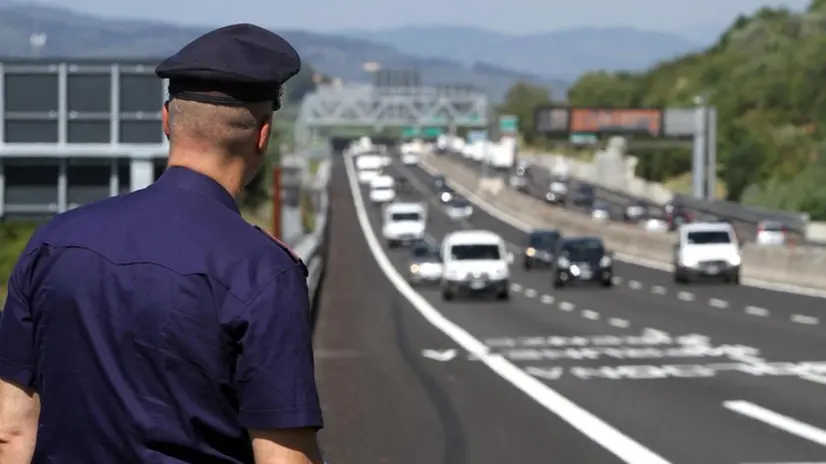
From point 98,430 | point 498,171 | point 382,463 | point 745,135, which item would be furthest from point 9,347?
point 498,171

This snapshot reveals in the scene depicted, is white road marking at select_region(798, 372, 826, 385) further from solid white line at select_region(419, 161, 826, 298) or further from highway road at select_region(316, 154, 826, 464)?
solid white line at select_region(419, 161, 826, 298)

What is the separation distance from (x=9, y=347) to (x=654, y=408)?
13.9 meters

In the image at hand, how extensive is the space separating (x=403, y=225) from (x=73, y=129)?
65206mm

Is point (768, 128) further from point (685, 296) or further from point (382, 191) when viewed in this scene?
point (685, 296)

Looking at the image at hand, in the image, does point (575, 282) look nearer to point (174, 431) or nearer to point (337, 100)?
point (174, 431)

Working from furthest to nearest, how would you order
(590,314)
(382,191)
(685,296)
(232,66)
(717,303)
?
1. (382,191)
2. (685,296)
3. (717,303)
4. (590,314)
5. (232,66)

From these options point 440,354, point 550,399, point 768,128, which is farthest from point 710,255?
point 768,128

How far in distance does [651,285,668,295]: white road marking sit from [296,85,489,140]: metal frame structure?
130768 mm

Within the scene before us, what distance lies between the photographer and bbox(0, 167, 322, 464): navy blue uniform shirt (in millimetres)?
3748

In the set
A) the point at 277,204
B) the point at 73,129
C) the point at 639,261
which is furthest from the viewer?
the point at 639,261

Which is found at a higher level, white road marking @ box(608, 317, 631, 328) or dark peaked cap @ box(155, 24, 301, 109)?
dark peaked cap @ box(155, 24, 301, 109)

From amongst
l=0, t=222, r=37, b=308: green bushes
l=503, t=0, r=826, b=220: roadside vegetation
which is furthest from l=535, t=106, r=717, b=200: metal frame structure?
l=0, t=222, r=37, b=308: green bushes

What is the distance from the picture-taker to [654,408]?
17641mm

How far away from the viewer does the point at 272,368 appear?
3.73 meters
